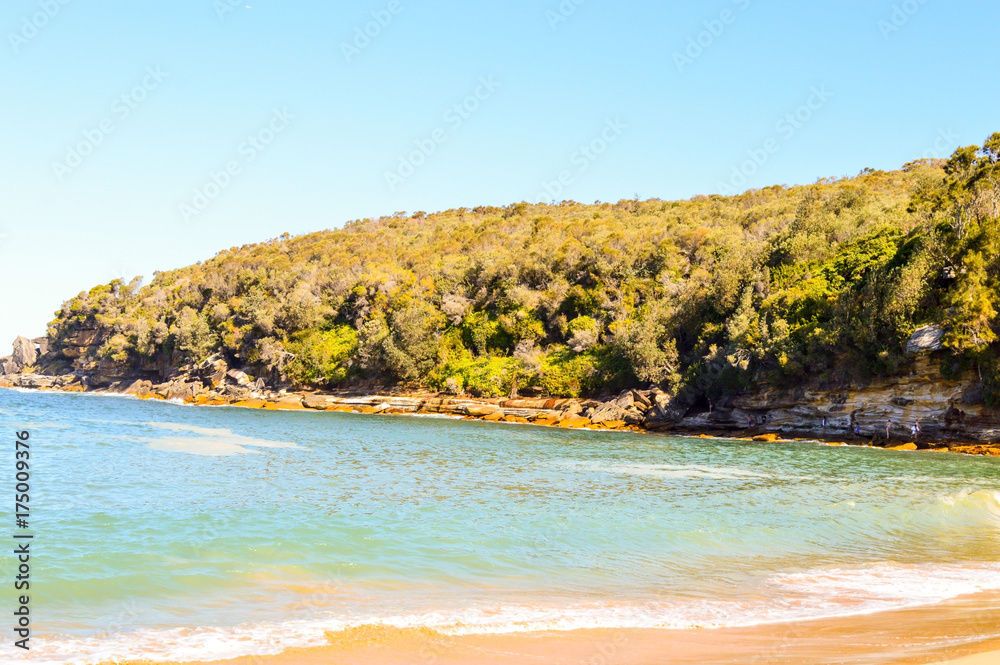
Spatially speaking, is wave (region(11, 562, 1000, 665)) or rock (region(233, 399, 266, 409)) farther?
rock (region(233, 399, 266, 409))

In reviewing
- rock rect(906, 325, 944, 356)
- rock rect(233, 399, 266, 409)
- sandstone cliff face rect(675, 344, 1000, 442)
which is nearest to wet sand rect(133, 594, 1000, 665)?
rock rect(906, 325, 944, 356)

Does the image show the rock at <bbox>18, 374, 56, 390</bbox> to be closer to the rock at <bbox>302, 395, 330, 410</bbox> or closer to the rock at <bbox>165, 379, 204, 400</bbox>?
the rock at <bbox>165, 379, 204, 400</bbox>

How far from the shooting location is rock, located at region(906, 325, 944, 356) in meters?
34.0

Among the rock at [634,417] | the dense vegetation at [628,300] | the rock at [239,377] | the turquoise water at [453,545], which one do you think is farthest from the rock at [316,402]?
the turquoise water at [453,545]

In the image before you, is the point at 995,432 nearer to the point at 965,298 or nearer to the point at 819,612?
the point at 965,298

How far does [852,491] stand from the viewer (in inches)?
787

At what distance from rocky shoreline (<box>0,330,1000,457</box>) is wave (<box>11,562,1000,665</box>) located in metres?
27.5

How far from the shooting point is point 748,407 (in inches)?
1725

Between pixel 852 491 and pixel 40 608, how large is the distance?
19.6 metres

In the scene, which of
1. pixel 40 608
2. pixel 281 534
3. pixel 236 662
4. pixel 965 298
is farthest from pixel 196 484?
pixel 965 298

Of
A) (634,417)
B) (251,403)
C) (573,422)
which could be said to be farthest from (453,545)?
(251,403)

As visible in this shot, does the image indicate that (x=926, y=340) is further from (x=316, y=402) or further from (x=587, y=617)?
(x=316, y=402)

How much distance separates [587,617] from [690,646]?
1430 mm

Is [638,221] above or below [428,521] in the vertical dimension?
above
